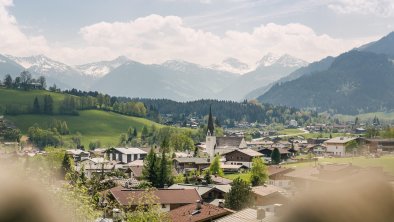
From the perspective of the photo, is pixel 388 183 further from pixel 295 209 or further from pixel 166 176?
pixel 166 176

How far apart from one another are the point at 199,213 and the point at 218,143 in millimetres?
111491

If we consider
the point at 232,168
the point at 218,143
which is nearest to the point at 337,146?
the point at 218,143

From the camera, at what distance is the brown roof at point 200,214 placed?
4419cm

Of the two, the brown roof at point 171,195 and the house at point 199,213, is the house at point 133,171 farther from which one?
the house at point 199,213

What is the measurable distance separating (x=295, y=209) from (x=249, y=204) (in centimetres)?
5006

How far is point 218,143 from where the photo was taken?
15725 cm

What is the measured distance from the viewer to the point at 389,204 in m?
2.66

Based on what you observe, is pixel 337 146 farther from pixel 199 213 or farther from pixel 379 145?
pixel 199 213

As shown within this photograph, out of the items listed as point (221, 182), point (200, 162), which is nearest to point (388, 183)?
point (221, 182)

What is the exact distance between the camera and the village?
795 centimetres

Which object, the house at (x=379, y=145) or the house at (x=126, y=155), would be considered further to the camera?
the house at (x=126, y=155)

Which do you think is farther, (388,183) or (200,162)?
(200,162)

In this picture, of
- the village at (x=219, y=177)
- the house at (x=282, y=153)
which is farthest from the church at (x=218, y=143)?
the house at (x=282, y=153)

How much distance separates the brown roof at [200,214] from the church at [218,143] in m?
98.5
